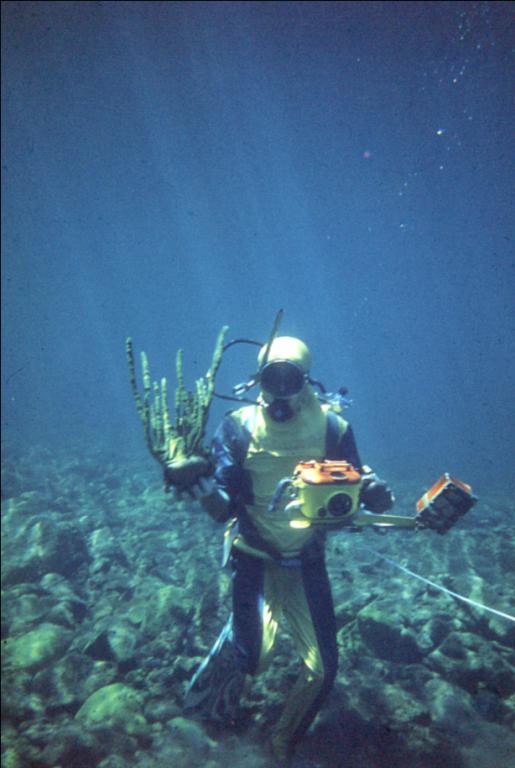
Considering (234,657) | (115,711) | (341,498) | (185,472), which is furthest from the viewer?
(115,711)

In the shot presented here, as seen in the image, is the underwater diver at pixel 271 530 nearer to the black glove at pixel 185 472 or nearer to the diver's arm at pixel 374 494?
the diver's arm at pixel 374 494

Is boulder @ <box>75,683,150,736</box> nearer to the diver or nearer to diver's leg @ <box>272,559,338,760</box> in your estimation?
the diver

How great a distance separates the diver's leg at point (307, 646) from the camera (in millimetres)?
3361

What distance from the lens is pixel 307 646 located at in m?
3.56

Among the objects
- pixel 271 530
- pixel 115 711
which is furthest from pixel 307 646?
pixel 115 711

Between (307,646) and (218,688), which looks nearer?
(307,646)

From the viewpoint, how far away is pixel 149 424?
9.95 ft

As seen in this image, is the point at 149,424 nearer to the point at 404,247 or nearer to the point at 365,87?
the point at 365,87

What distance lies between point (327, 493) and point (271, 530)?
3.69 feet

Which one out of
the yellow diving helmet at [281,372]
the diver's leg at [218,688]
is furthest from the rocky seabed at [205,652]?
the yellow diving helmet at [281,372]

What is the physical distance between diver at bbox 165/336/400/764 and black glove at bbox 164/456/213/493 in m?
0.73

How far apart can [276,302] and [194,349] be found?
2171 inches

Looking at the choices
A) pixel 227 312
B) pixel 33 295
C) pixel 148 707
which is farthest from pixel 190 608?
pixel 227 312

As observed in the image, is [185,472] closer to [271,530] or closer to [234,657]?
[271,530]
